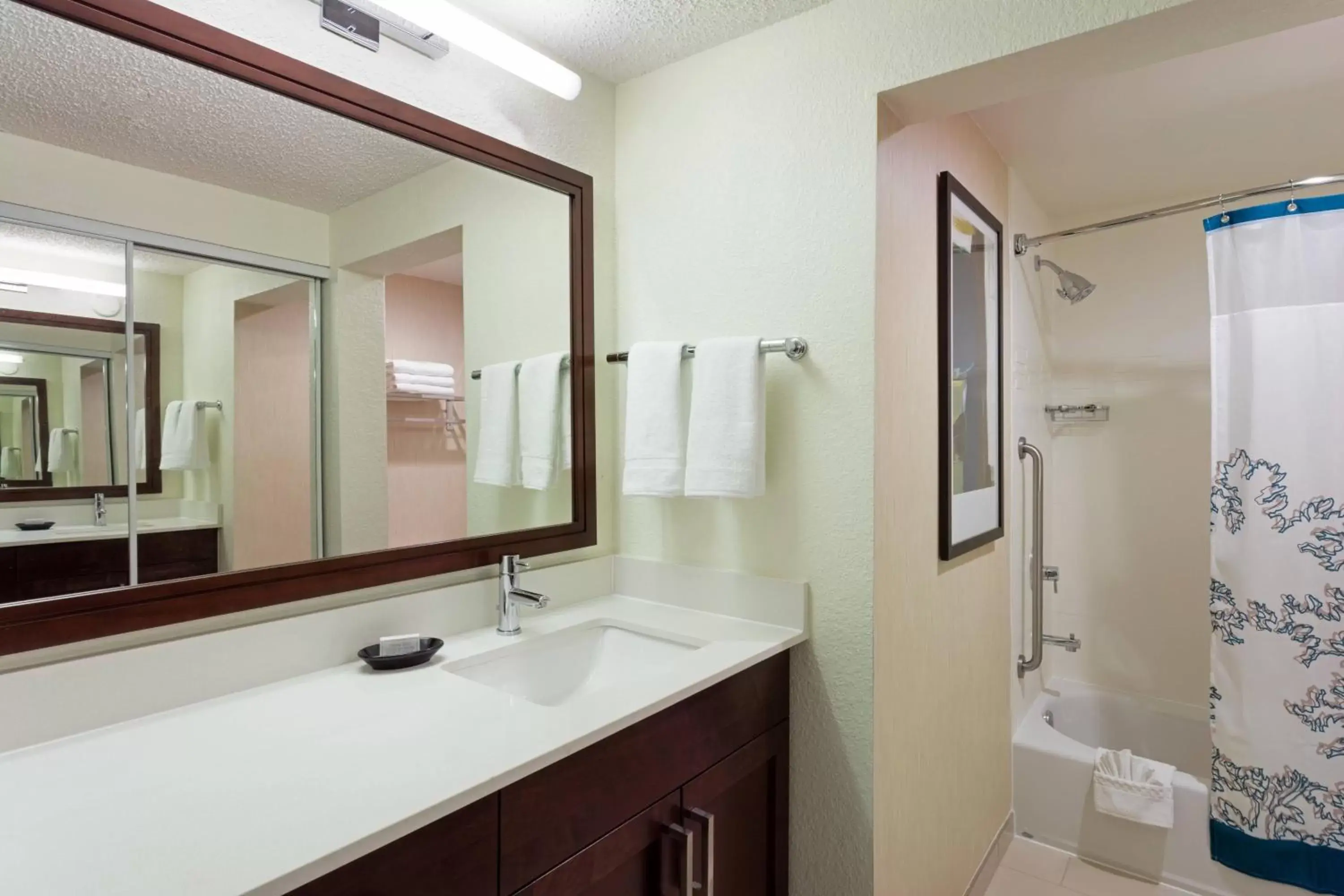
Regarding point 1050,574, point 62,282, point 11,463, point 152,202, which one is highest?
point 152,202

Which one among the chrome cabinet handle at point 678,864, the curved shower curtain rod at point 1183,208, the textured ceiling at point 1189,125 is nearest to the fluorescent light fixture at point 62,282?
the chrome cabinet handle at point 678,864

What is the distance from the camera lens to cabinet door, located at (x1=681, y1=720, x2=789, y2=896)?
1.18m

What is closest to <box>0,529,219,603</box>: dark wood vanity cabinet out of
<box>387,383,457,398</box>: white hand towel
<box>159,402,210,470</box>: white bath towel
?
<box>159,402,210,470</box>: white bath towel

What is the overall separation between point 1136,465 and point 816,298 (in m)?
2.13

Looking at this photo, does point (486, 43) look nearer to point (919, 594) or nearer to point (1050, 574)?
point (919, 594)

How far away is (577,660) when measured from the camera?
150 cm

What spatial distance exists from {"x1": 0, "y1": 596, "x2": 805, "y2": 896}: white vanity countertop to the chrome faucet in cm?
21

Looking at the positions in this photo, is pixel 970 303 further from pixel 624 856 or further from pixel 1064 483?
pixel 624 856

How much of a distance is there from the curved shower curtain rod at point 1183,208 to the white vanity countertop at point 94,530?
2483mm

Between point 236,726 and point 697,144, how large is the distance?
57.9 inches

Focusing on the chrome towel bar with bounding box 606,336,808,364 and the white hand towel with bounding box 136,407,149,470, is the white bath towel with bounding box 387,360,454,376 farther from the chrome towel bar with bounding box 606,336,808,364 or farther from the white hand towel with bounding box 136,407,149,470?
the chrome towel bar with bounding box 606,336,808,364

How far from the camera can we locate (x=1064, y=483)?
2984mm

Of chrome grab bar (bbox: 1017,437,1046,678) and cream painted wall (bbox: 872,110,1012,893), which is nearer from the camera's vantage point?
cream painted wall (bbox: 872,110,1012,893)

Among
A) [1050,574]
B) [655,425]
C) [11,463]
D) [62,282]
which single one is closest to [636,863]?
[655,425]
